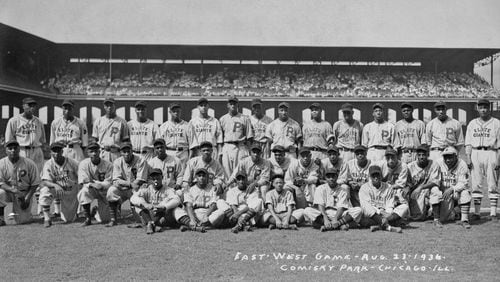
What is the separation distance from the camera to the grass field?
489cm

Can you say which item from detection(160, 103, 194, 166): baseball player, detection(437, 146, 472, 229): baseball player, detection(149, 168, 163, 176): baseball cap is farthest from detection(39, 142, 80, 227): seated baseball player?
detection(437, 146, 472, 229): baseball player

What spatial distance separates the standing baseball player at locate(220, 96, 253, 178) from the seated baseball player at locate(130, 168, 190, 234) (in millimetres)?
1916

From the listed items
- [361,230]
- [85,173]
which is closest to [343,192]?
[361,230]

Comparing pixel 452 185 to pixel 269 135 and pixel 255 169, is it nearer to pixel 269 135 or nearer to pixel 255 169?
pixel 255 169

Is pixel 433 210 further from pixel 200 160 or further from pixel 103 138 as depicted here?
pixel 103 138

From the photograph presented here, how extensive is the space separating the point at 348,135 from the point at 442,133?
5.30 feet

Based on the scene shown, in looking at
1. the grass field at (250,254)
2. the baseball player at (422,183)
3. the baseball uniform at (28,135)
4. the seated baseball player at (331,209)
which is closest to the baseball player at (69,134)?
the baseball uniform at (28,135)

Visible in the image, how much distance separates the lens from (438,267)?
200 inches

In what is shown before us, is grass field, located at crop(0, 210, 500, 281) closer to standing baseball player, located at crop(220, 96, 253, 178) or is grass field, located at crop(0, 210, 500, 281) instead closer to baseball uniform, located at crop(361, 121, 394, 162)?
baseball uniform, located at crop(361, 121, 394, 162)

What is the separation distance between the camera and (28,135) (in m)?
8.79

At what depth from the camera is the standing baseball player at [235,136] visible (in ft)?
30.2

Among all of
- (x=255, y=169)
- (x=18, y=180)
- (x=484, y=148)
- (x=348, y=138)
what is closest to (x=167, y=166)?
(x=255, y=169)

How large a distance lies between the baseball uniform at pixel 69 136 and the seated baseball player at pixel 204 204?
8.50ft

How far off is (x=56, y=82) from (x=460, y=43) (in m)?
22.4
